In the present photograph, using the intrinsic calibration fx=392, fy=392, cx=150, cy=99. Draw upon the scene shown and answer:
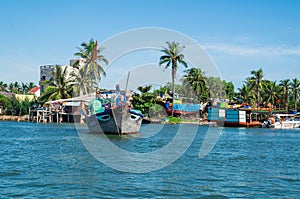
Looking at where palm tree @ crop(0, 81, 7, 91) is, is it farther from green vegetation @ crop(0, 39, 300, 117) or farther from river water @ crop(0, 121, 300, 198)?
river water @ crop(0, 121, 300, 198)

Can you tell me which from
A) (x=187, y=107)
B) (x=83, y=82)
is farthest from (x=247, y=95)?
(x=83, y=82)

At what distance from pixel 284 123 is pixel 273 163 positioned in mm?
47848

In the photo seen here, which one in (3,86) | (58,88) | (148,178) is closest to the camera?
(148,178)

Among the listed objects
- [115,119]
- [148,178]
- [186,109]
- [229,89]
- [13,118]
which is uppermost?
[229,89]

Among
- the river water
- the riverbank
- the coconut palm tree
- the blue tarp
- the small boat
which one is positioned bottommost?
the river water

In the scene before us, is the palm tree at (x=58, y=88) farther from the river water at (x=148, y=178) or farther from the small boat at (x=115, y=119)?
the river water at (x=148, y=178)

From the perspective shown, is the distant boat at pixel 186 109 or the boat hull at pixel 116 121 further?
the distant boat at pixel 186 109

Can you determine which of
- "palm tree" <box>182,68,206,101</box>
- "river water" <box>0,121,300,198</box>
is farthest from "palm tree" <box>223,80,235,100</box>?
"river water" <box>0,121,300,198</box>

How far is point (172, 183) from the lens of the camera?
42.2ft

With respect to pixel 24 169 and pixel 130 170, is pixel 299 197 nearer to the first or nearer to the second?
pixel 130 170

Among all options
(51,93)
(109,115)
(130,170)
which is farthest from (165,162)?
(51,93)

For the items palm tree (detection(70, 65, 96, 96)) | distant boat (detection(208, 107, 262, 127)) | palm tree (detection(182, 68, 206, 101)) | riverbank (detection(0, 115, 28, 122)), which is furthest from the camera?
palm tree (detection(182, 68, 206, 101))

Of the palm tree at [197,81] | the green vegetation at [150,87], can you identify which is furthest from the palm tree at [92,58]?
the palm tree at [197,81]

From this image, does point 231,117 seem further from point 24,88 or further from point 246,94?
point 24,88
